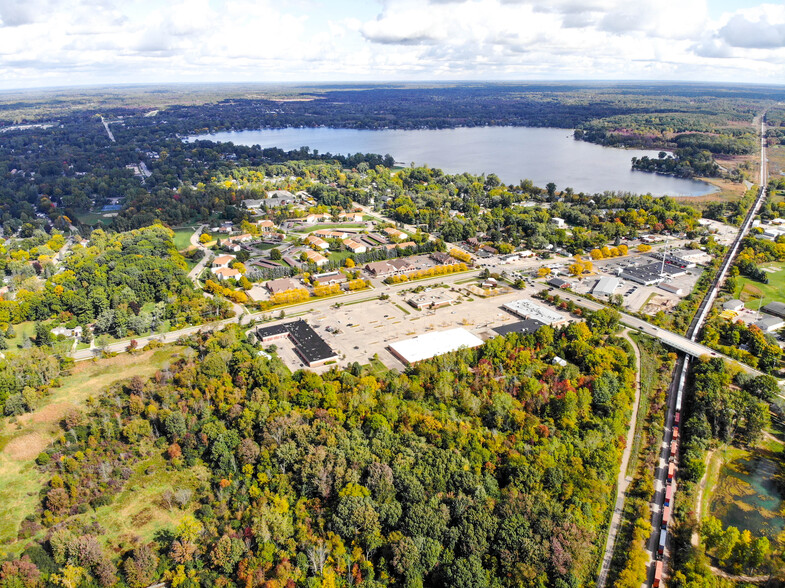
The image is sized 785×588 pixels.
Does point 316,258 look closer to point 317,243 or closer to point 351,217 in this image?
point 317,243

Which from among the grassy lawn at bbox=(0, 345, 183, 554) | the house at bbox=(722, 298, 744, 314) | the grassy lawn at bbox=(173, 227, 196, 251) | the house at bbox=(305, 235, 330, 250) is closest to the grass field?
the house at bbox=(305, 235, 330, 250)

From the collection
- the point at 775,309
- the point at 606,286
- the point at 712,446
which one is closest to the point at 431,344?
the point at 712,446

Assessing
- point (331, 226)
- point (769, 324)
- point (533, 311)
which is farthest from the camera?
point (331, 226)

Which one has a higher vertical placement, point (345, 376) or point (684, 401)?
point (345, 376)

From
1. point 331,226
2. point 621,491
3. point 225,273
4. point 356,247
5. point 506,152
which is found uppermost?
point 506,152

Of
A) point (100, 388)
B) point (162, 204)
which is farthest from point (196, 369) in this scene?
point (162, 204)

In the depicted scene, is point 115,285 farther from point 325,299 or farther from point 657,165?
point 657,165
